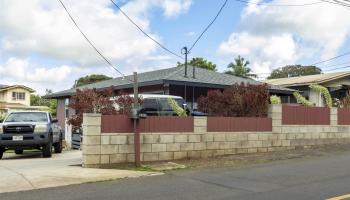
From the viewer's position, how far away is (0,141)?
16.0 meters

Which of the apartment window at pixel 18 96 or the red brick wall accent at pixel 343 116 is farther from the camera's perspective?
the apartment window at pixel 18 96

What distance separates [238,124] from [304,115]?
10.6 feet

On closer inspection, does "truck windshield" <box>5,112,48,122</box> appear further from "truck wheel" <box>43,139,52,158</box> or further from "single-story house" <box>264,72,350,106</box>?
"single-story house" <box>264,72,350,106</box>

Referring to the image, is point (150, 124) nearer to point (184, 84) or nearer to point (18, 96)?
point (184, 84)

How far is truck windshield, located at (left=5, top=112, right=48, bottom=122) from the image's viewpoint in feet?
56.3

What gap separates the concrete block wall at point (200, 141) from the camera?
12312 mm

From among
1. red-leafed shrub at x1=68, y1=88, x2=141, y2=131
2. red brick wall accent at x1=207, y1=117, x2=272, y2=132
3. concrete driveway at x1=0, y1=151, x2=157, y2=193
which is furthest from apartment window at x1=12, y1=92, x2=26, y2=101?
concrete driveway at x1=0, y1=151, x2=157, y2=193

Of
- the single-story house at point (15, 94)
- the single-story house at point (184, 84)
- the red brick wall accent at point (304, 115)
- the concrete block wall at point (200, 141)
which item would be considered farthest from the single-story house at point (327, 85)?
the single-story house at point (15, 94)

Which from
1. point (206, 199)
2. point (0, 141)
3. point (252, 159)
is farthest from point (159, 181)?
point (0, 141)

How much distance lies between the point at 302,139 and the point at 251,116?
7.71ft

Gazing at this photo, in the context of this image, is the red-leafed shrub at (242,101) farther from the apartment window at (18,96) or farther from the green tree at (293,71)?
Answer: the apartment window at (18,96)

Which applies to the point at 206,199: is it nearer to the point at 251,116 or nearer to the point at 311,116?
the point at 251,116

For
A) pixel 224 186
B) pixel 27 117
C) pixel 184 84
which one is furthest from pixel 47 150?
pixel 224 186

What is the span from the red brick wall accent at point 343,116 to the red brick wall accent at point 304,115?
0.69 m
